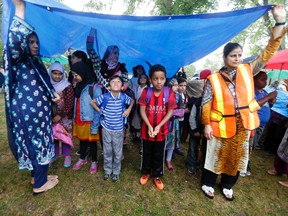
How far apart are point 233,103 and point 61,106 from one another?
2.41 metres

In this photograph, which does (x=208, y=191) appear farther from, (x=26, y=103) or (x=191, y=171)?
(x=26, y=103)

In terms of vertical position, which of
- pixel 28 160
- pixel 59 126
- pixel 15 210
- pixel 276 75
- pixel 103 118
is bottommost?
pixel 15 210

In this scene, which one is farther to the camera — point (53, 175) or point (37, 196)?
point (53, 175)

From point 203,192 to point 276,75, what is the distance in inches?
399

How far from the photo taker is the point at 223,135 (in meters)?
2.19

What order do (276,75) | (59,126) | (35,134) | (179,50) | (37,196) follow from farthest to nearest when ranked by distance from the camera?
(276,75) < (179,50) < (59,126) < (37,196) < (35,134)

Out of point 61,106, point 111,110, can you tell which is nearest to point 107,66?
point 111,110

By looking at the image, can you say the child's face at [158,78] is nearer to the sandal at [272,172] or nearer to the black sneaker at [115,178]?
the black sneaker at [115,178]

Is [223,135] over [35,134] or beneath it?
over

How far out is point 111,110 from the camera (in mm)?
2529

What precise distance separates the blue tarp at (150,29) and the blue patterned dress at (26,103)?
1.18 ft

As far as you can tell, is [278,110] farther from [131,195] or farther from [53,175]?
[53,175]

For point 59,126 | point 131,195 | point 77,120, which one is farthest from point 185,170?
point 59,126

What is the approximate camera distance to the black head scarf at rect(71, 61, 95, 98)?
256cm
